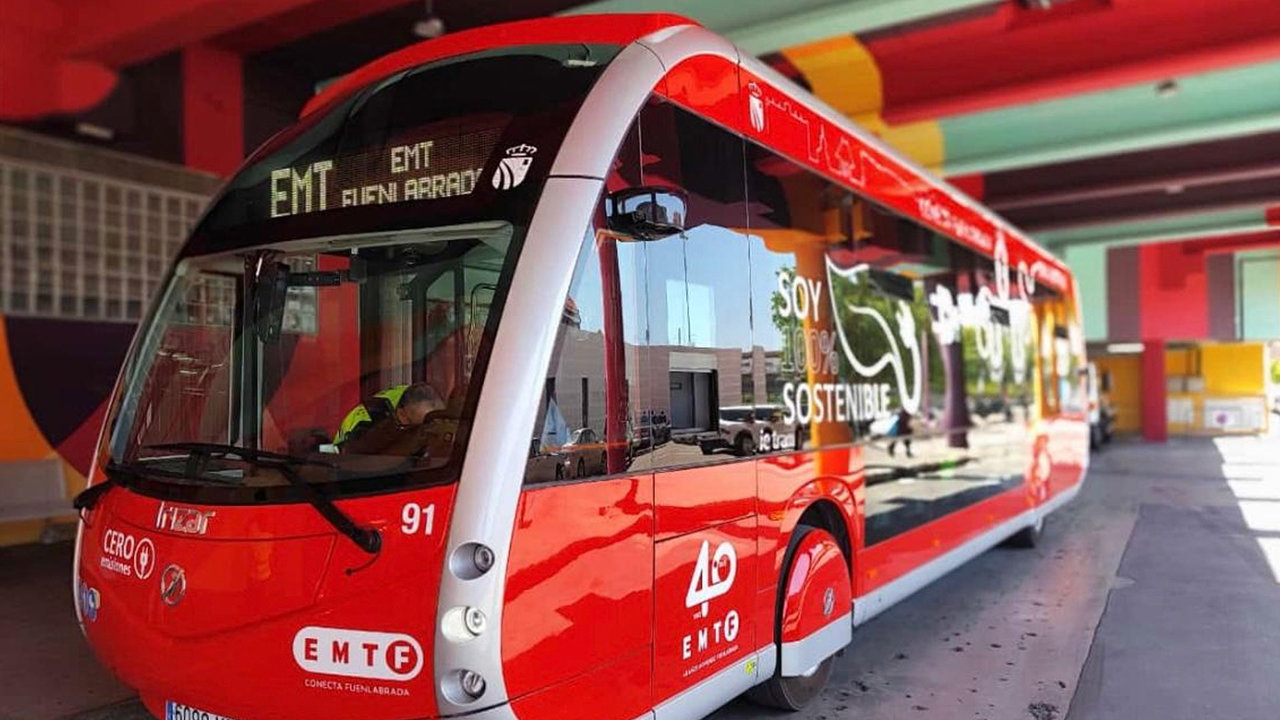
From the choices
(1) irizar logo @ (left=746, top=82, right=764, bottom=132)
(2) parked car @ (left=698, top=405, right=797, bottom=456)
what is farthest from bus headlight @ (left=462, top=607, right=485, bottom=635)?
(1) irizar logo @ (left=746, top=82, right=764, bottom=132)

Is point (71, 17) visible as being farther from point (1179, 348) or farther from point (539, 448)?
point (1179, 348)

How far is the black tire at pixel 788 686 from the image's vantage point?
4457 mm

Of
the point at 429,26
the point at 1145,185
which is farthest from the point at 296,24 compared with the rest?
the point at 1145,185

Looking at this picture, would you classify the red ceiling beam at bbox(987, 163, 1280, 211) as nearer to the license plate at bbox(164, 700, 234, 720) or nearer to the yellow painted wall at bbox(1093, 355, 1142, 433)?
the yellow painted wall at bbox(1093, 355, 1142, 433)

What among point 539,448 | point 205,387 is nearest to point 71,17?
point 205,387

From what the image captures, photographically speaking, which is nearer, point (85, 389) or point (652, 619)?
point (652, 619)

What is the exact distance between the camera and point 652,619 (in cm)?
347

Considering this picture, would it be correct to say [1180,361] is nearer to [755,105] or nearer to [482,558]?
[755,105]

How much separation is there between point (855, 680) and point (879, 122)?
25.4 feet

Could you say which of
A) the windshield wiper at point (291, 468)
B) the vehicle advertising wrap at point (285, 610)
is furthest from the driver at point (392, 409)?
the vehicle advertising wrap at point (285, 610)

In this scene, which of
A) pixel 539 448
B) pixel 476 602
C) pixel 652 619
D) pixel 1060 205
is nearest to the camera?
pixel 476 602

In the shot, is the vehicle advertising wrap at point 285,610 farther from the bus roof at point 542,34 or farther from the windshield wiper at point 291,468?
the bus roof at point 542,34

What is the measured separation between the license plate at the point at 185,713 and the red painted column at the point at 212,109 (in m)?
7.25

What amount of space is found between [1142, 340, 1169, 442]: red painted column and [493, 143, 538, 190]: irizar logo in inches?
1092
